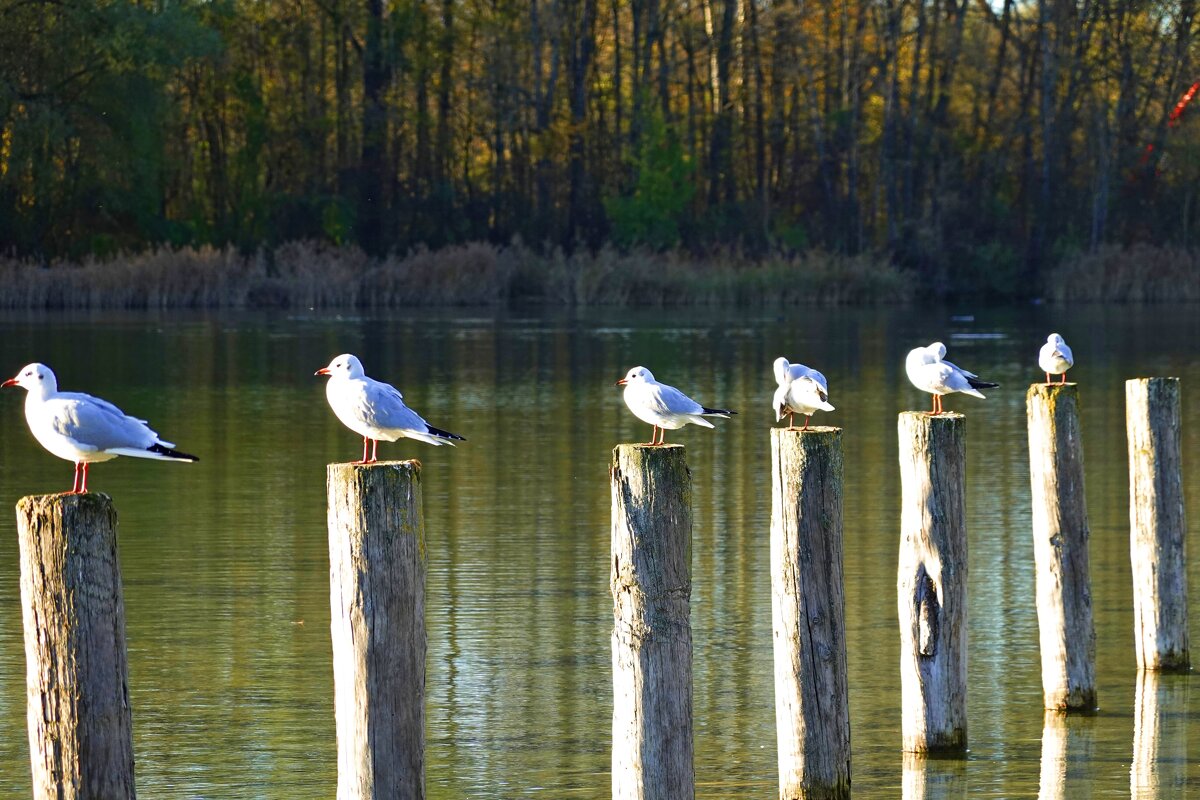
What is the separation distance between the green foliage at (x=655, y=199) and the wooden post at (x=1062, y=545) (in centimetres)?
4922

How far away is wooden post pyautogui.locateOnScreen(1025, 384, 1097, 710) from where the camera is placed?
30.7 ft

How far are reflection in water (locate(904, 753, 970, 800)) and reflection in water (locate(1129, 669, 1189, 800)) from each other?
726 millimetres

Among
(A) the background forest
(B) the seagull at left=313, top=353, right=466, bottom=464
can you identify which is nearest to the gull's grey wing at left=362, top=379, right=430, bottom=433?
(B) the seagull at left=313, top=353, right=466, bottom=464

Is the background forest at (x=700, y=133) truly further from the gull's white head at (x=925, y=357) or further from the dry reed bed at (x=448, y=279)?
the gull's white head at (x=925, y=357)

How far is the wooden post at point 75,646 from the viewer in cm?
628

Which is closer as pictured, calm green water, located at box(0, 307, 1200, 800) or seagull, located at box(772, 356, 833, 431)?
calm green water, located at box(0, 307, 1200, 800)

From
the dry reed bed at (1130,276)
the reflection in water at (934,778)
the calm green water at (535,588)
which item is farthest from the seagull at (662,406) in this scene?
the dry reed bed at (1130,276)

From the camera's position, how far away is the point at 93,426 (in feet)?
23.8

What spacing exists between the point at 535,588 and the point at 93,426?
18.5 feet

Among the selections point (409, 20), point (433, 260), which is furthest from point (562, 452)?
point (409, 20)

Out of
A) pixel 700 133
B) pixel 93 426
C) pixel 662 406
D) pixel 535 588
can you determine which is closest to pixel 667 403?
pixel 662 406

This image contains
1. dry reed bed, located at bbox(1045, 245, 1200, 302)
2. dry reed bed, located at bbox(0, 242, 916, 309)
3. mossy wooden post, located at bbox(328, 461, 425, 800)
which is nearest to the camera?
mossy wooden post, located at bbox(328, 461, 425, 800)

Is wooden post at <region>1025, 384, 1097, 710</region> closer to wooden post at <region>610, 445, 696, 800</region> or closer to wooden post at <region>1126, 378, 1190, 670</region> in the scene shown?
wooden post at <region>1126, 378, 1190, 670</region>

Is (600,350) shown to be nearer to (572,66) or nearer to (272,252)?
(272,252)
